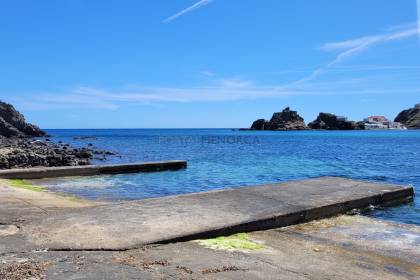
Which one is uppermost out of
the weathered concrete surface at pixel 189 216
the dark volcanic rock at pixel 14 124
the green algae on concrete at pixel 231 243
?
the dark volcanic rock at pixel 14 124

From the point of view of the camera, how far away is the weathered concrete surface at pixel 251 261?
498 cm

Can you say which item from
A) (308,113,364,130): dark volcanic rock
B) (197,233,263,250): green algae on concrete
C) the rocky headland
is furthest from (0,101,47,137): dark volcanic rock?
(308,113,364,130): dark volcanic rock

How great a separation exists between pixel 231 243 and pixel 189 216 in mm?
1396

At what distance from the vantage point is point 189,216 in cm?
786

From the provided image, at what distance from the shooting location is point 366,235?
809 cm

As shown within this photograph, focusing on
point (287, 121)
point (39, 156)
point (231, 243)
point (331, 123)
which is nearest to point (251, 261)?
point (231, 243)

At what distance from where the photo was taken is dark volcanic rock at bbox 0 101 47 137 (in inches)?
3206

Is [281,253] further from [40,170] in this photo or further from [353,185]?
[40,170]

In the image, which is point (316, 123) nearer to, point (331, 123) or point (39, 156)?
point (331, 123)

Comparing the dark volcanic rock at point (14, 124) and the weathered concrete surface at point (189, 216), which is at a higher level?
the dark volcanic rock at point (14, 124)

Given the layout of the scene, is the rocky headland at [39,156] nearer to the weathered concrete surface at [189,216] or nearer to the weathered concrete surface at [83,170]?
the weathered concrete surface at [83,170]

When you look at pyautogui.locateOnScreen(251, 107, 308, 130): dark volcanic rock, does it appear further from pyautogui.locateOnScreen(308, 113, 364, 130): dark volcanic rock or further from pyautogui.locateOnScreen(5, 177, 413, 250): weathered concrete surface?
pyautogui.locateOnScreen(5, 177, 413, 250): weathered concrete surface

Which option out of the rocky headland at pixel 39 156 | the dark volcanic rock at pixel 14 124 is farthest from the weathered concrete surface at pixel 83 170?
the dark volcanic rock at pixel 14 124

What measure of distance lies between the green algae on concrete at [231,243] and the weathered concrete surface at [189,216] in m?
0.16
